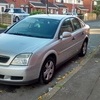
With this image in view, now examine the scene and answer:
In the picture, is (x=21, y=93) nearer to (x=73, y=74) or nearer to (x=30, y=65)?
(x=30, y=65)

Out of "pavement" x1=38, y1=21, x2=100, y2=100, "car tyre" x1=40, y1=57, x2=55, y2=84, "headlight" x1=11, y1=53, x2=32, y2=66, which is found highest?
"headlight" x1=11, y1=53, x2=32, y2=66

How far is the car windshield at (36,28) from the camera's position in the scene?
6.88 metres

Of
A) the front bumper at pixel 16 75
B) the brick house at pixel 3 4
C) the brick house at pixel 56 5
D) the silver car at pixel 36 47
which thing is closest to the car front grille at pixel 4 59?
the silver car at pixel 36 47

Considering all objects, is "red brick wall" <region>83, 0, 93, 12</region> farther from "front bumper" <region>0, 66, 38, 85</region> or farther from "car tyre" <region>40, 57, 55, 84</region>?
"front bumper" <region>0, 66, 38, 85</region>

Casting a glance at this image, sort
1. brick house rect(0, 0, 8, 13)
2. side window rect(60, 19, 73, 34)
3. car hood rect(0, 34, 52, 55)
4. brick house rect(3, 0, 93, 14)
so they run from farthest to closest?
brick house rect(3, 0, 93, 14), brick house rect(0, 0, 8, 13), side window rect(60, 19, 73, 34), car hood rect(0, 34, 52, 55)

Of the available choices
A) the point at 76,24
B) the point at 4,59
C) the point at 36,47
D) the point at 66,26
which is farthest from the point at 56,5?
the point at 4,59

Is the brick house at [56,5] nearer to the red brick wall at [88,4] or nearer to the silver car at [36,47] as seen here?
the red brick wall at [88,4]

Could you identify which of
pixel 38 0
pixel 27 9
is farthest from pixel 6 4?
pixel 38 0

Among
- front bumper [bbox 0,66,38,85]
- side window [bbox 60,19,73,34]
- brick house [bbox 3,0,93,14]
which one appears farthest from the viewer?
brick house [bbox 3,0,93,14]

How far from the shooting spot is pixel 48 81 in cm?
634

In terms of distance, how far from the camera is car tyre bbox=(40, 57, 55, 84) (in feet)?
19.8

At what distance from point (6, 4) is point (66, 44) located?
3959 cm

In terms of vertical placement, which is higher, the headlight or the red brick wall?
the red brick wall

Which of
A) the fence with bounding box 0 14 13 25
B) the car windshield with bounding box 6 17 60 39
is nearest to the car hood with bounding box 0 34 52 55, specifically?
the car windshield with bounding box 6 17 60 39
